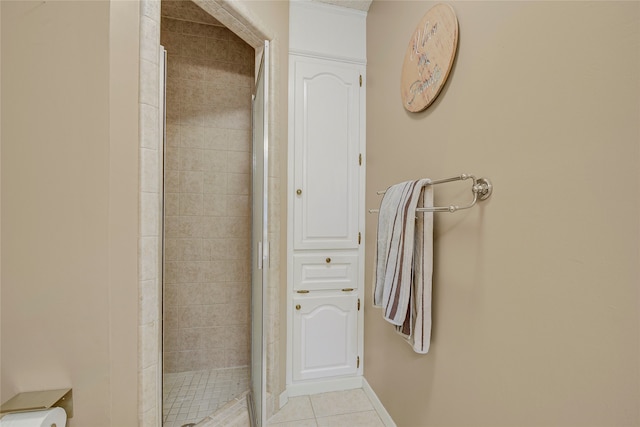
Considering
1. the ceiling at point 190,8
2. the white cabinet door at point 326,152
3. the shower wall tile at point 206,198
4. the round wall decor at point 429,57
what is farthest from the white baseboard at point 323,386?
the ceiling at point 190,8

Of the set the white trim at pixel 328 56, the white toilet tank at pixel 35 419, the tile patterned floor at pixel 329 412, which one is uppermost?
the white trim at pixel 328 56

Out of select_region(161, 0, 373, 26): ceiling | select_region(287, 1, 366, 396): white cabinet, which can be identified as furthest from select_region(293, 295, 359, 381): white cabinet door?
select_region(161, 0, 373, 26): ceiling

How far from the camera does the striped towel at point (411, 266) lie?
42.1 inches

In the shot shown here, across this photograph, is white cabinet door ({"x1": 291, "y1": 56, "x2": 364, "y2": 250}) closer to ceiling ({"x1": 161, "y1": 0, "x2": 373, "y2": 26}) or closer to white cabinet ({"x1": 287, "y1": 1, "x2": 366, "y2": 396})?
white cabinet ({"x1": 287, "y1": 1, "x2": 366, "y2": 396})

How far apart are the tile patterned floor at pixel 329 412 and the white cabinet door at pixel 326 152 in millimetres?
1003

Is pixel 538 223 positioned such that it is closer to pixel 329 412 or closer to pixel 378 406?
pixel 378 406

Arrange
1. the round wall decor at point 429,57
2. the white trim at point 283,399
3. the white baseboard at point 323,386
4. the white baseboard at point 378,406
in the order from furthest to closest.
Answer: the white baseboard at point 323,386 → the white trim at point 283,399 → the white baseboard at point 378,406 → the round wall decor at point 429,57

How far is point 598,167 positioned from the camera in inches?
22.9

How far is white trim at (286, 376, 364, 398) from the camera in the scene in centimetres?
176

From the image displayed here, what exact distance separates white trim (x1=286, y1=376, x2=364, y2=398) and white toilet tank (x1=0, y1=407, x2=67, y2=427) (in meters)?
1.35

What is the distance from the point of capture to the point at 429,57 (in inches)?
45.8

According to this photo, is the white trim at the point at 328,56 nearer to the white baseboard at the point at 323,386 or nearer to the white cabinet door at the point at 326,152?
the white cabinet door at the point at 326,152

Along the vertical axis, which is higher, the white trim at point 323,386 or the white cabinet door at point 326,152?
the white cabinet door at point 326,152

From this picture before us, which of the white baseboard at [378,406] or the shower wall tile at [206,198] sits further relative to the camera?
the shower wall tile at [206,198]
